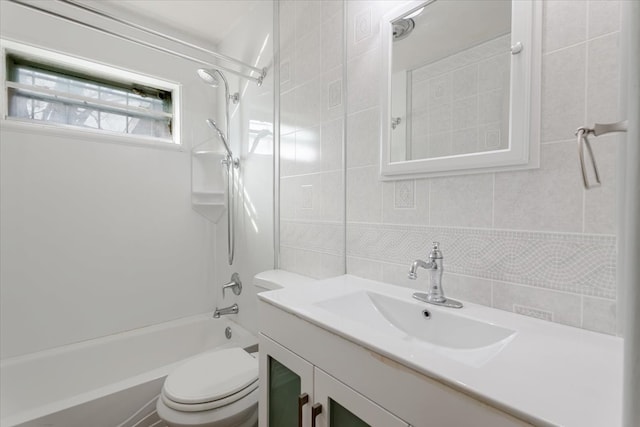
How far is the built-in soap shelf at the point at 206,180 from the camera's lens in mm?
2170

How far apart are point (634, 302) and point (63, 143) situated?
2409mm

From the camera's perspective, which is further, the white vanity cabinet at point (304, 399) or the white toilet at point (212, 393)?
the white toilet at point (212, 393)

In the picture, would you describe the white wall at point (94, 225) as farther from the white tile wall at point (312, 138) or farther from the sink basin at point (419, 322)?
the sink basin at point (419, 322)

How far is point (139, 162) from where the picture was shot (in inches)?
78.5

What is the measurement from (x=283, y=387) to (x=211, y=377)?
0.52 metres

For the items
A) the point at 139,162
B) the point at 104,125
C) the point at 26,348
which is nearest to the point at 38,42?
the point at 104,125

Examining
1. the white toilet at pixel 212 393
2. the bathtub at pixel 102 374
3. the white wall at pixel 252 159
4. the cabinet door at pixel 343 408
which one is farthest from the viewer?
the white wall at pixel 252 159

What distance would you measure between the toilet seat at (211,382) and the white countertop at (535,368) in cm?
66

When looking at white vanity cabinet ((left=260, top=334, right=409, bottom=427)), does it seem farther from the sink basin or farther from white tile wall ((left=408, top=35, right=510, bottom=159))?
white tile wall ((left=408, top=35, right=510, bottom=159))

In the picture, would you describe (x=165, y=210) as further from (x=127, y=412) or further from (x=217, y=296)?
(x=127, y=412)

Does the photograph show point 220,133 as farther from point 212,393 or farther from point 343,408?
point 343,408

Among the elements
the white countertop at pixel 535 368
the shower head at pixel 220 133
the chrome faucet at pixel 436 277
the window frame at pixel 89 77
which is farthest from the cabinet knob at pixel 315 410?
the window frame at pixel 89 77

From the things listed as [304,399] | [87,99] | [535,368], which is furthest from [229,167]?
[535,368]

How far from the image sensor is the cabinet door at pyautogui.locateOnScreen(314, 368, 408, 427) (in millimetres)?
602
